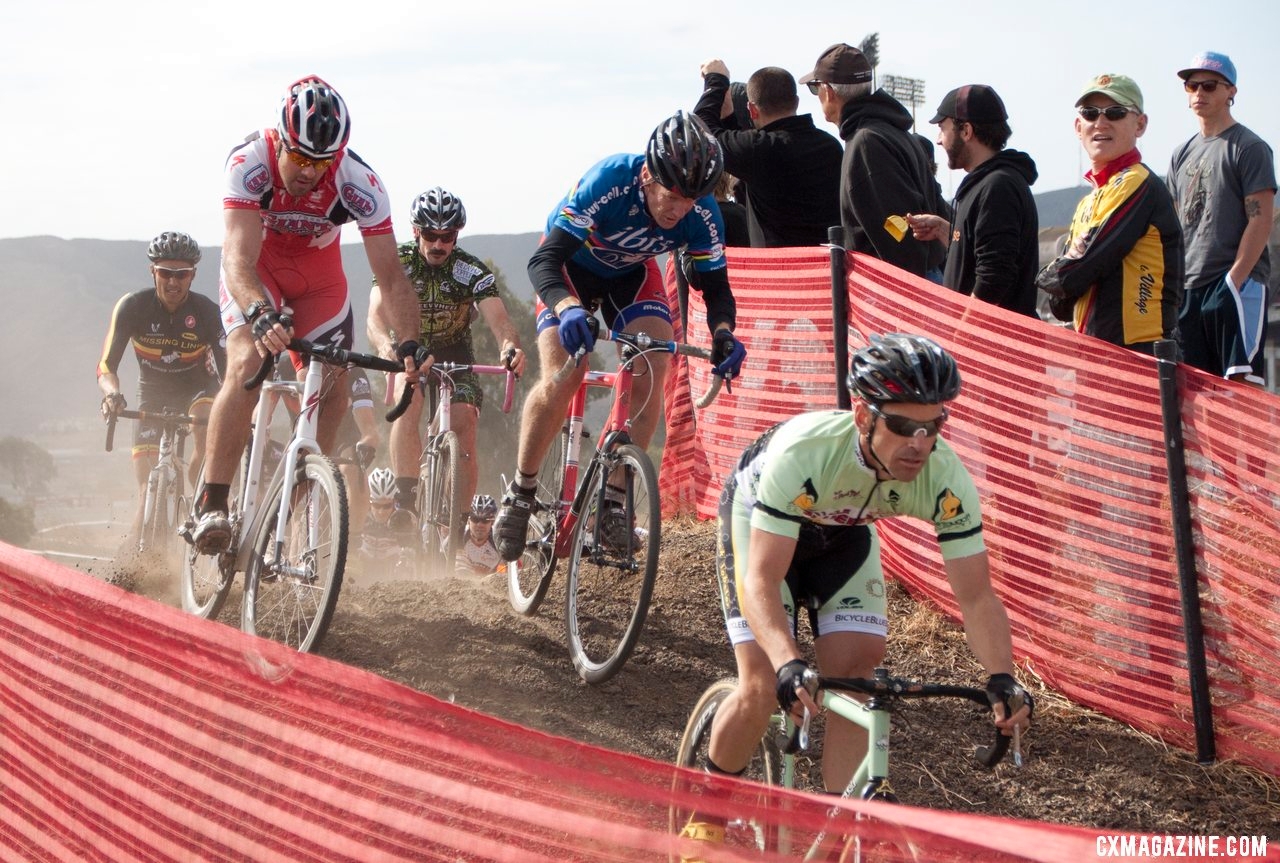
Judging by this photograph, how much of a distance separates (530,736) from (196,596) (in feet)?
16.5

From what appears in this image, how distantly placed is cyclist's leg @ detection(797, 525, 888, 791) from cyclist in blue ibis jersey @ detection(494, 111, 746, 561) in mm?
1632

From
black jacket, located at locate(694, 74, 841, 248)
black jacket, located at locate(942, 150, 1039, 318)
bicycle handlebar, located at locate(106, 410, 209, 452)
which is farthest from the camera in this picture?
bicycle handlebar, located at locate(106, 410, 209, 452)

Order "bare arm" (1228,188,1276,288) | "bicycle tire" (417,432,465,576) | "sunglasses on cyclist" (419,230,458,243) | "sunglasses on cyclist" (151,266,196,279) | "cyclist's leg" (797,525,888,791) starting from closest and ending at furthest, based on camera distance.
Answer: "cyclist's leg" (797,525,888,791), "bare arm" (1228,188,1276,288), "bicycle tire" (417,432,465,576), "sunglasses on cyclist" (419,230,458,243), "sunglasses on cyclist" (151,266,196,279)

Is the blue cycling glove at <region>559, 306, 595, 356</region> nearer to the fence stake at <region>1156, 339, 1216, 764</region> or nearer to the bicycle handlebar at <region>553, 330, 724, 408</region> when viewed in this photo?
the bicycle handlebar at <region>553, 330, 724, 408</region>

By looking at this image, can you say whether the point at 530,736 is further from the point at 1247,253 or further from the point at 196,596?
the point at 1247,253

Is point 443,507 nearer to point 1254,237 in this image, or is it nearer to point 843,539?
point 843,539

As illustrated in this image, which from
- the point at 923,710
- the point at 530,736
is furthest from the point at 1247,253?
the point at 530,736

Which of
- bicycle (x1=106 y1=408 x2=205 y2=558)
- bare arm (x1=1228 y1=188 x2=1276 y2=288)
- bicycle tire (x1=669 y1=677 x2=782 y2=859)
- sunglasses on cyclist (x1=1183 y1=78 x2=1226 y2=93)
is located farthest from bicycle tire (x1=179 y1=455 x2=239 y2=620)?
sunglasses on cyclist (x1=1183 y1=78 x2=1226 y2=93)

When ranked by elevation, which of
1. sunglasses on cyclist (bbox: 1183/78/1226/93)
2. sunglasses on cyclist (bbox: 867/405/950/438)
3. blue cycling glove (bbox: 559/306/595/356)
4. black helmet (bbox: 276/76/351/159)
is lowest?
sunglasses on cyclist (bbox: 867/405/950/438)

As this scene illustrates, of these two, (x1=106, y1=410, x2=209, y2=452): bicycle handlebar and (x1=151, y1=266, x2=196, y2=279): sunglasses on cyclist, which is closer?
(x1=106, y1=410, x2=209, y2=452): bicycle handlebar

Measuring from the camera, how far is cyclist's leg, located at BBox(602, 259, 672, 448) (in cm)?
589

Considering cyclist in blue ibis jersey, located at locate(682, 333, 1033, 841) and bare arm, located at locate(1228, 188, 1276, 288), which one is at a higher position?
bare arm, located at locate(1228, 188, 1276, 288)

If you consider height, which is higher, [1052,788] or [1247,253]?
[1247,253]

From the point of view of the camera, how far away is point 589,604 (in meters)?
6.29
